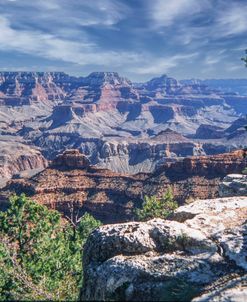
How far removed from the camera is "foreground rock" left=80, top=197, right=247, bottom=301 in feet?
Answer: 46.3

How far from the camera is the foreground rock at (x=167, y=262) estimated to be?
46.3ft

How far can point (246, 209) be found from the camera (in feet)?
72.2

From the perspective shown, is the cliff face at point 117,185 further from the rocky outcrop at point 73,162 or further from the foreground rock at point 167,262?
the foreground rock at point 167,262

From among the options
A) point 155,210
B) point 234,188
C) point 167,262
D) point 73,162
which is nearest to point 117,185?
point 73,162

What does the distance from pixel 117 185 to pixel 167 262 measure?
117007mm

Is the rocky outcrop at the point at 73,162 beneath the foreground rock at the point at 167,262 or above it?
beneath

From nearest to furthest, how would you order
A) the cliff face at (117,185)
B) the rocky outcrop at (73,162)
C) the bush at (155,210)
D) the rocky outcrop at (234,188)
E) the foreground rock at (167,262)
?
the foreground rock at (167,262)
the rocky outcrop at (234,188)
the bush at (155,210)
the cliff face at (117,185)
the rocky outcrop at (73,162)

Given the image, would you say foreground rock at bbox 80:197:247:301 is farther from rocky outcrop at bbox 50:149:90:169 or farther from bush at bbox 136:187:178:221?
rocky outcrop at bbox 50:149:90:169

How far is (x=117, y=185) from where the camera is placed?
132 meters

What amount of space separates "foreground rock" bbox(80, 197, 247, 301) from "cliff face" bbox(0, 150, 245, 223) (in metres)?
91.8

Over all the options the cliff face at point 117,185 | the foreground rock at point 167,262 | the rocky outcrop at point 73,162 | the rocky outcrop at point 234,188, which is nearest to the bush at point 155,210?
the rocky outcrop at point 234,188

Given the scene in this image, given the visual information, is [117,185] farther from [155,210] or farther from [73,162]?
[155,210]

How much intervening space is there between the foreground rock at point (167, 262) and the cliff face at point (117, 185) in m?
91.8

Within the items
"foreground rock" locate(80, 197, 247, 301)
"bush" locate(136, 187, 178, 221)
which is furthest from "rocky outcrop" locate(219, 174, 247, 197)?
"foreground rock" locate(80, 197, 247, 301)
